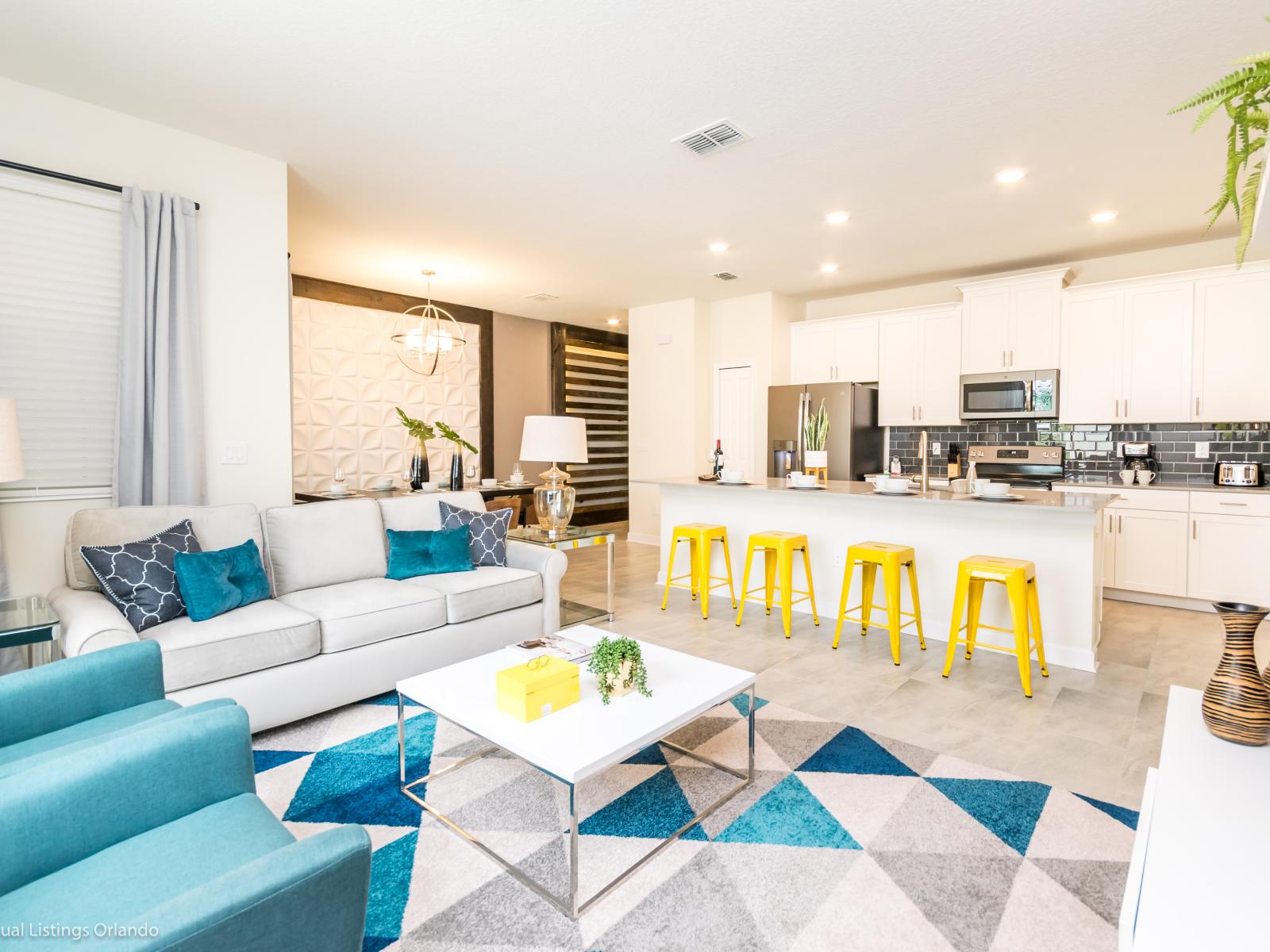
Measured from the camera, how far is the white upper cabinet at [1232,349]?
15.1 ft

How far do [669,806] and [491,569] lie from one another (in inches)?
73.8

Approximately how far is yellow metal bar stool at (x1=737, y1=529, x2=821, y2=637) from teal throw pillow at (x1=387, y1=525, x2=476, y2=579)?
1.82 meters

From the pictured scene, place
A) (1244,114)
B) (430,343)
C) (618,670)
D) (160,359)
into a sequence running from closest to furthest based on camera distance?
(1244,114)
(618,670)
(160,359)
(430,343)

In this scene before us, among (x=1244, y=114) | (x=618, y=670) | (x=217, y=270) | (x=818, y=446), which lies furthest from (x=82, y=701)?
(x=818, y=446)

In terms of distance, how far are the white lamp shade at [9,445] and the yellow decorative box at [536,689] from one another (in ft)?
6.29

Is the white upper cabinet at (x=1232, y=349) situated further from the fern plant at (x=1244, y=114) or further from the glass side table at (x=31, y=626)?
the glass side table at (x=31, y=626)

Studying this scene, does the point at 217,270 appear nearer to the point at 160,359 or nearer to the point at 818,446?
the point at 160,359

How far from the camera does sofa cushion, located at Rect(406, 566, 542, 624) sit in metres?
3.30

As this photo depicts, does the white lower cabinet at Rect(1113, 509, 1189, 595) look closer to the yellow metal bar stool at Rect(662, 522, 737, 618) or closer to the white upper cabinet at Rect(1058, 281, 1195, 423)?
the white upper cabinet at Rect(1058, 281, 1195, 423)

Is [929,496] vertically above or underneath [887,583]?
above

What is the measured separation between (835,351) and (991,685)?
415 cm

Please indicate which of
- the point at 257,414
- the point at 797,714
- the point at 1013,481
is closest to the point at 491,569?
the point at 257,414

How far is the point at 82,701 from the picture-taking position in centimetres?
176

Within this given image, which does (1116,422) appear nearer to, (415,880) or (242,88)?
(415,880)
